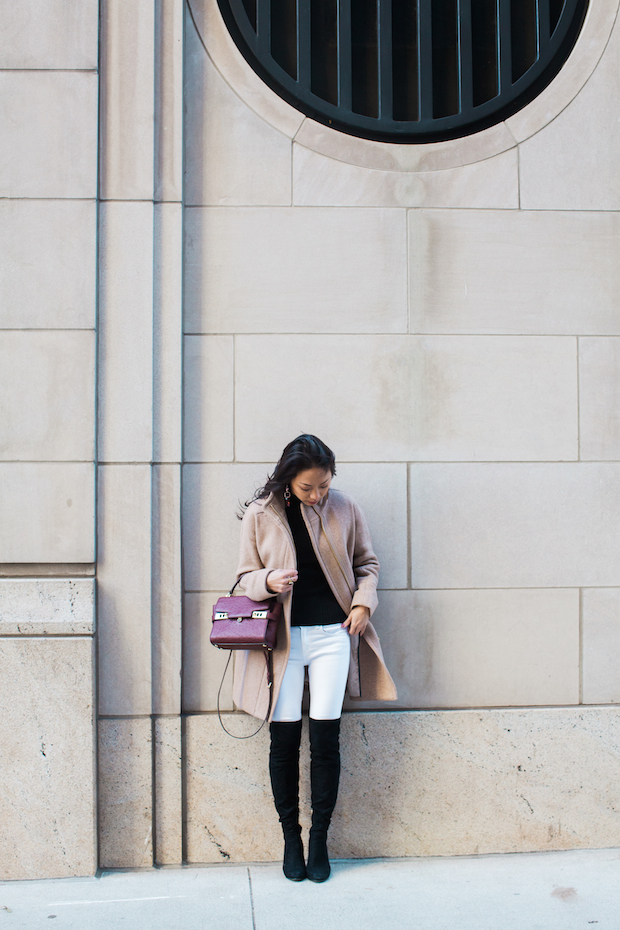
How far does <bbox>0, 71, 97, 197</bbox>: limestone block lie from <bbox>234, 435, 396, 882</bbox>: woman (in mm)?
1933

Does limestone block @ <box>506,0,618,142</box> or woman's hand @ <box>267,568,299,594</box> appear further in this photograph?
limestone block @ <box>506,0,618,142</box>

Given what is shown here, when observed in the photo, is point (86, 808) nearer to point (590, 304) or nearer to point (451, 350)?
point (451, 350)

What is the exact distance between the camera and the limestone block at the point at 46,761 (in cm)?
368

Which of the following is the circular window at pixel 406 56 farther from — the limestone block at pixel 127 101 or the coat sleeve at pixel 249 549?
the coat sleeve at pixel 249 549

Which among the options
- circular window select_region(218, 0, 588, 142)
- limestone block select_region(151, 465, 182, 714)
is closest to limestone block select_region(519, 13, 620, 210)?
circular window select_region(218, 0, 588, 142)

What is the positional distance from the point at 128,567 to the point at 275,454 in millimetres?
975

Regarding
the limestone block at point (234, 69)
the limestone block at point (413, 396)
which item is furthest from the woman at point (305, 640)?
the limestone block at point (234, 69)

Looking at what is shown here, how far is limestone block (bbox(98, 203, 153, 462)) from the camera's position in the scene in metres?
3.86

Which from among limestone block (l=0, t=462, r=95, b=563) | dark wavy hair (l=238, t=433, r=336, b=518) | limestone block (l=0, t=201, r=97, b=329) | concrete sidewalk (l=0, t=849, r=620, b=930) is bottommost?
concrete sidewalk (l=0, t=849, r=620, b=930)

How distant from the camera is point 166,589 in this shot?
389cm

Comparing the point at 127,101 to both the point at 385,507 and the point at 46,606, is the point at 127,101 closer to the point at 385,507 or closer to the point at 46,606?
the point at 385,507

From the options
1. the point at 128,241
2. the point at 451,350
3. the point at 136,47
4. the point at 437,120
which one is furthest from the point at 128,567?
the point at 437,120

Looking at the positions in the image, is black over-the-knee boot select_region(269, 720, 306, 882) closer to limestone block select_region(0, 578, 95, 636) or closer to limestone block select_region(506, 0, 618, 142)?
limestone block select_region(0, 578, 95, 636)

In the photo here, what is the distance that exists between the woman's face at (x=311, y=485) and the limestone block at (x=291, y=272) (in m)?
0.99
